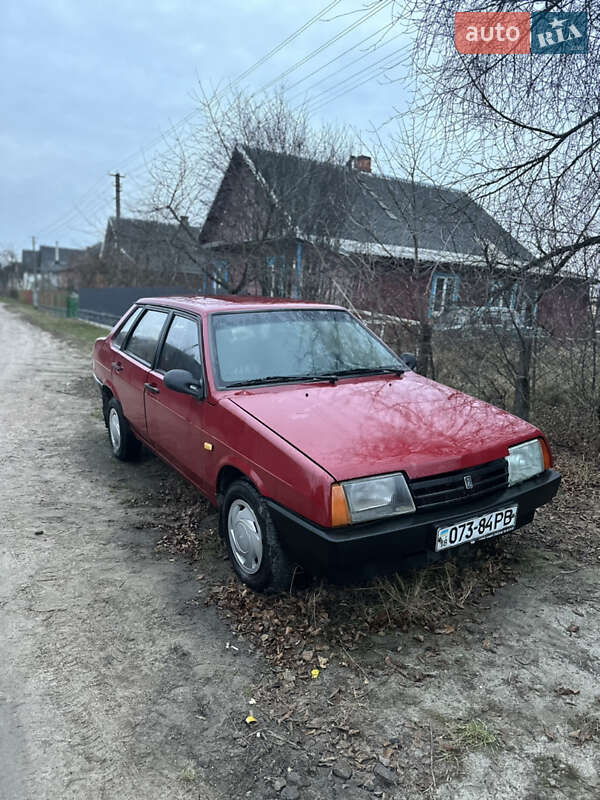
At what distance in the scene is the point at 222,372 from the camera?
382 cm

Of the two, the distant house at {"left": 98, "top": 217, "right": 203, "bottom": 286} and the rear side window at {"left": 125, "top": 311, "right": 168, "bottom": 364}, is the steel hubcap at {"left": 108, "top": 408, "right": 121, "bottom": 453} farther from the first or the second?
the distant house at {"left": 98, "top": 217, "right": 203, "bottom": 286}

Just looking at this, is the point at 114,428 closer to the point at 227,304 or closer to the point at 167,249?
the point at 227,304

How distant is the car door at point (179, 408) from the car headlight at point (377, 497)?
131 centimetres

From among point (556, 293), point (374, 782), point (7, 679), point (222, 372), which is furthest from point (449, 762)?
point (556, 293)

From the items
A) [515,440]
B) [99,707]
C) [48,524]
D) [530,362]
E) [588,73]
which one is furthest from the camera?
[530,362]

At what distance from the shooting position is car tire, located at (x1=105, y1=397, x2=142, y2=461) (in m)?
5.63

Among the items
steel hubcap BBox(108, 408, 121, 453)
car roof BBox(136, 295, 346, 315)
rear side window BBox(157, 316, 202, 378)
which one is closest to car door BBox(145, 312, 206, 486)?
rear side window BBox(157, 316, 202, 378)

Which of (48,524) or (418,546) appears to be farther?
(48,524)

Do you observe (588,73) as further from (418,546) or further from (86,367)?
(86,367)

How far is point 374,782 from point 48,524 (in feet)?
10.2

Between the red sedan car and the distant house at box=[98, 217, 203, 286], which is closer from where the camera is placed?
the red sedan car

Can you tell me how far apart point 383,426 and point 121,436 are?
328 centimetres

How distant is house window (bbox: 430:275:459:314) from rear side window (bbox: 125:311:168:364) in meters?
3.41

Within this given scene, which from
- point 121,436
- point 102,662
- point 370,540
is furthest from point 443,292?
point 102,662
